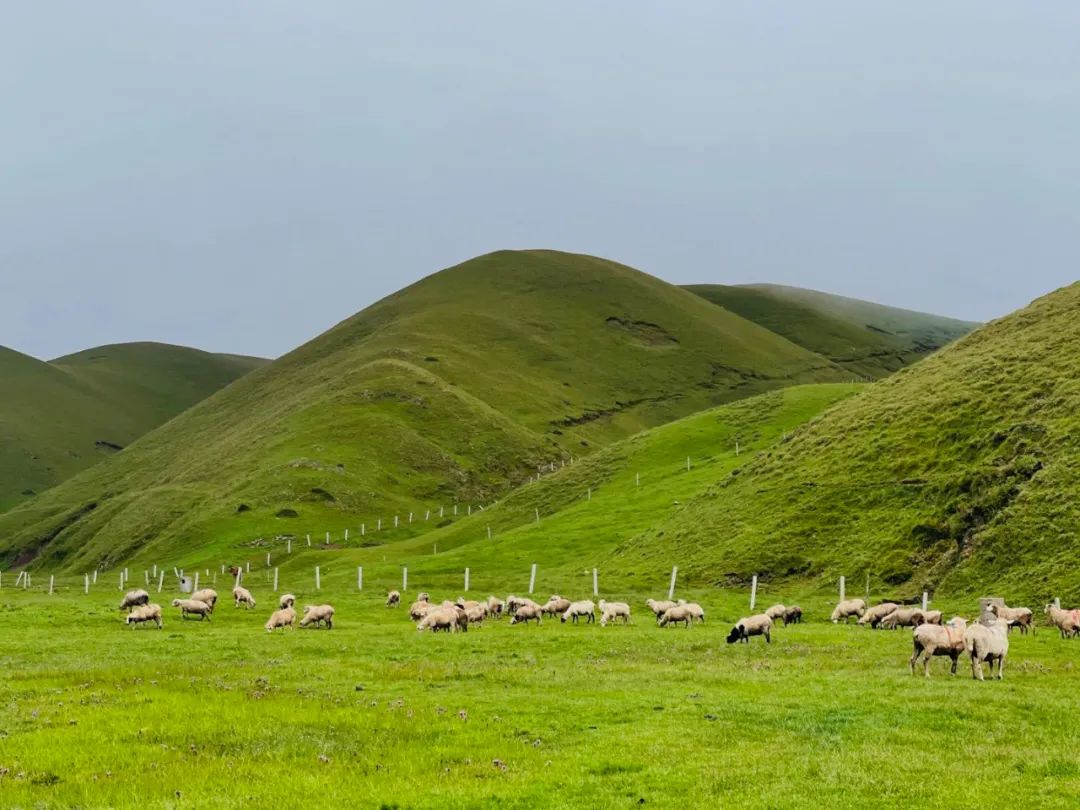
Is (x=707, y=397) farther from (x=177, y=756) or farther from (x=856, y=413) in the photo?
(x=177, y=756)

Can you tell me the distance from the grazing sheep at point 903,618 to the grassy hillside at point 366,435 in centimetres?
7682

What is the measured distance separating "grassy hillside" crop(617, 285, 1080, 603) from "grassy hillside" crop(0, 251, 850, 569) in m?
55.8

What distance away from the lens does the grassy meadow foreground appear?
1277cm

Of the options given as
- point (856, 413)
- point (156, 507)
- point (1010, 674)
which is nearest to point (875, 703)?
point (1010, 674)

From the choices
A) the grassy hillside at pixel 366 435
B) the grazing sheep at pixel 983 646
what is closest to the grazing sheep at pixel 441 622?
the grazing sheep at pixel 983 646

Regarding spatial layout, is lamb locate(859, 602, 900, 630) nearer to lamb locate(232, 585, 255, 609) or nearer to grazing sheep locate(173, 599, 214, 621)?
grazing sheep locate(173, 599, 214, 621)

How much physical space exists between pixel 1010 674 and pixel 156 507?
385 feet

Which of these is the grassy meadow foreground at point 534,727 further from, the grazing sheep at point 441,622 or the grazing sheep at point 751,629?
the grazing sheep at point 441,622

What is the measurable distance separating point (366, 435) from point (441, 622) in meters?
95.2

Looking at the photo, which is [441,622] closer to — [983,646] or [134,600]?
[134,600]

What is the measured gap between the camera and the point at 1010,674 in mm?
22047

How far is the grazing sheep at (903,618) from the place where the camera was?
3328 centimetres

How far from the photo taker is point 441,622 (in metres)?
34.2

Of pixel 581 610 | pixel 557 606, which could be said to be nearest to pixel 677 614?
pixel 581 610
